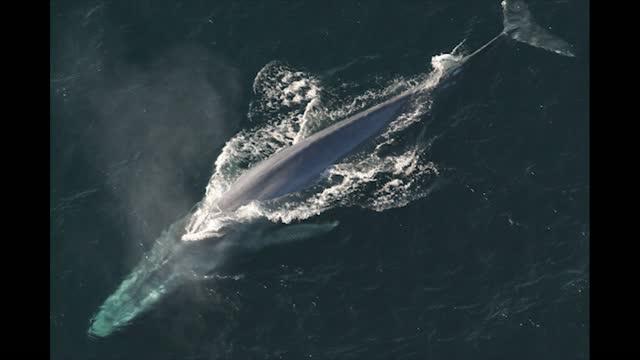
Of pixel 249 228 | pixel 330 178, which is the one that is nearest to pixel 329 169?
pixel 330 178

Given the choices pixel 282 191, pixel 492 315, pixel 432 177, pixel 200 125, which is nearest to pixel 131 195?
pixel 200 125

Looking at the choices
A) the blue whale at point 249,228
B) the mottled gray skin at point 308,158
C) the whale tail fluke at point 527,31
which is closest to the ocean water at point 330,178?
the blue whale at point 249,228

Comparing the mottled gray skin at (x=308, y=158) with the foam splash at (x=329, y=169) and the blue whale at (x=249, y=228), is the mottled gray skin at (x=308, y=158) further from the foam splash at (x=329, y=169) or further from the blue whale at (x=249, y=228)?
the foam splash at (x=329, y=169)

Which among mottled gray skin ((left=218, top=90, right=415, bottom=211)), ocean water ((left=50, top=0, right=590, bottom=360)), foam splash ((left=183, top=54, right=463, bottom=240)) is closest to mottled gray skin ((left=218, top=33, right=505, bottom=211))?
mottled gray skin ((left=218, top=90, right=415, bottom=211))

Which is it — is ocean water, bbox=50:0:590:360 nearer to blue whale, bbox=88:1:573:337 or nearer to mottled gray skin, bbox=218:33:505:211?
blue whale, bbox=88:1:573:337

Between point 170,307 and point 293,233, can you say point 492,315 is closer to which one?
point 293,233
